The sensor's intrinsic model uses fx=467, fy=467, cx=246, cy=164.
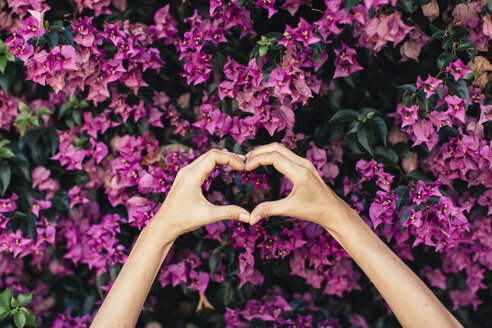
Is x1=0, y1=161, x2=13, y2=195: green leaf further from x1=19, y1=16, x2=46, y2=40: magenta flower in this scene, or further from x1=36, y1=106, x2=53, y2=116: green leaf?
x1=19, y1=16, x2=46, y2=40: magenta flower

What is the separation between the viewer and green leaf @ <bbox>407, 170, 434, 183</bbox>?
1.48m

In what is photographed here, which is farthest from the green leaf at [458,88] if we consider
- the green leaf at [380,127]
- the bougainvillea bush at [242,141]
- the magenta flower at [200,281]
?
the magenta flower at [200,281]

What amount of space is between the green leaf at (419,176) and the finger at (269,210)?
1.69 feet

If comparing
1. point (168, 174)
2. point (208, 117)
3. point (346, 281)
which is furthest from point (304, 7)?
point (346, 281)

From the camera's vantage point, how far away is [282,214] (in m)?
1.23

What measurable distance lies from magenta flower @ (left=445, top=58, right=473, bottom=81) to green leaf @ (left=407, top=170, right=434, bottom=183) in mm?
328

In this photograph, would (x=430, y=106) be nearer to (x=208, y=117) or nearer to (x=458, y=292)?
(x=208, y=117)

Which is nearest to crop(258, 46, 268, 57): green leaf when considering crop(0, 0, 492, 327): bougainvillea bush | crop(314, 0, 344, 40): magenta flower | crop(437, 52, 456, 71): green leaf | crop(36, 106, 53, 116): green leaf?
crop(0, 0, 492, 327): bougainvillea bush

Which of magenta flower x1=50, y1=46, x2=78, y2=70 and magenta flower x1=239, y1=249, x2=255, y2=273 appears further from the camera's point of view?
magenta flower x1=239, y1=249, x2=255, y2=273

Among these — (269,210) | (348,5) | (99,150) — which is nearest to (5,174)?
(99,150)

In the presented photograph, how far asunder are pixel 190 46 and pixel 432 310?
40.8 inches

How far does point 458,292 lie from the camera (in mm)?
1827

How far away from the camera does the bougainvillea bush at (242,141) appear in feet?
4.50

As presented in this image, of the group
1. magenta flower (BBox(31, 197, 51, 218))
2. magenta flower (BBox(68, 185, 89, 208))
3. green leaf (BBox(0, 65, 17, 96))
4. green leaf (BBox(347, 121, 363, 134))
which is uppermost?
green leaf (BBox(0, 65, 17, 96))
